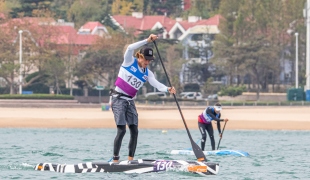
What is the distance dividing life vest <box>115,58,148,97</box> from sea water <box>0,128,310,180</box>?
1777 millimetres

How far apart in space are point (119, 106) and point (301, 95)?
57.7 meters

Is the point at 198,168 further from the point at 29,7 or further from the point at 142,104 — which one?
the point at 29,7

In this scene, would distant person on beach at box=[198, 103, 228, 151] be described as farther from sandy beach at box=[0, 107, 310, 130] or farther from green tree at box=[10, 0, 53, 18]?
green tree at box=[10, 0, 53, 18]

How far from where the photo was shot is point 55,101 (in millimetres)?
67375

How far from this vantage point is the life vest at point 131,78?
720 inches

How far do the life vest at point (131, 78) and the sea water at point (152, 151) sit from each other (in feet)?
5.83

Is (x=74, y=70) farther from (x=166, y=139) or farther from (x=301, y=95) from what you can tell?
(x=166, y=139)

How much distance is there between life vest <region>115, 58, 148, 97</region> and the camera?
18.3 metres

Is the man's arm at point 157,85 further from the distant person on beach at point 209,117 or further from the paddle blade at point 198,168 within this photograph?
the distant person on beach at point 209,117

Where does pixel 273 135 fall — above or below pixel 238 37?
below

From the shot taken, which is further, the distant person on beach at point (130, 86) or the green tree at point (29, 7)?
the green tree at point (29, 7)

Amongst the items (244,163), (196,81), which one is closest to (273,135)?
(244,163)

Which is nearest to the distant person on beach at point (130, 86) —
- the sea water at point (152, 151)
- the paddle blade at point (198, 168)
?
the sea water at point (152, 151)

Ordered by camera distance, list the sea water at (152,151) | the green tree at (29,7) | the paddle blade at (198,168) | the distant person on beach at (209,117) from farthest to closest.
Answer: the green tree at (29,7), the distant person on beach at (209,117), the sea water at (152,151), the paddle blade at (198,168)
